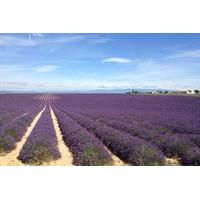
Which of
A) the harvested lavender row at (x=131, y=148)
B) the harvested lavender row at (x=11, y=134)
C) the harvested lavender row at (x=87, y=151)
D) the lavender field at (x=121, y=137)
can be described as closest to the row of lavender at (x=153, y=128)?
the lavender field at (x=121, y=137)

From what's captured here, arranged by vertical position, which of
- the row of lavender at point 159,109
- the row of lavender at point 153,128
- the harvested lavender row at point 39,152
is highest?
the row of lavender at point 159,109

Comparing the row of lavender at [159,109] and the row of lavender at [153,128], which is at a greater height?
the row of lavender at [159,109]

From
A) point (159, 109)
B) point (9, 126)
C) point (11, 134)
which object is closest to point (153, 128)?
point (159, 109)

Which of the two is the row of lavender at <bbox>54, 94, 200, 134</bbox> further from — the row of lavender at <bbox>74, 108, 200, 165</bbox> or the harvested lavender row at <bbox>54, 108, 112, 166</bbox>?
the harvested lavender row at <bbox>54, 108, 112, 166</bbox>

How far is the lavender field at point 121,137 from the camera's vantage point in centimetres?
562

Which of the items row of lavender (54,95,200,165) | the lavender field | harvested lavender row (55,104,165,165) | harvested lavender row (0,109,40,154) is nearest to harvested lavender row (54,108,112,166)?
the lavender field

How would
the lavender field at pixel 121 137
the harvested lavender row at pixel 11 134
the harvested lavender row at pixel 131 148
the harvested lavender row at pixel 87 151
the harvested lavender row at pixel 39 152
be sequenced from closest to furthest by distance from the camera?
the harvested lavender row at pixel 131 148 → the harvested lavender row at pixel 87 151 → the lavender field at pixel 121 137 → the harvested lavender row at pixel 39 152 → the harvested lavender row at pixel 11 134

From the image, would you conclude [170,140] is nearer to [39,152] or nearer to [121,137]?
[121,137]

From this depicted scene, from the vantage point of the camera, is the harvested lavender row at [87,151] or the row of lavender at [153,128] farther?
the row of lavender at [153,128]

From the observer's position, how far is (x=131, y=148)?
5.82m

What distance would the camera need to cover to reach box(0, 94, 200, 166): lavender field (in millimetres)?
5621

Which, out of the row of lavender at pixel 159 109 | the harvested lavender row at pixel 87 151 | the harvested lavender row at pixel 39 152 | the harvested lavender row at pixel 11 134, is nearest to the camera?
the harvested lavender row at pixel 87 151

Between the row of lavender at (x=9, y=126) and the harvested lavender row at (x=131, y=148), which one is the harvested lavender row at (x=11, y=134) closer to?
the row of lavender at (x=9, y=126)
